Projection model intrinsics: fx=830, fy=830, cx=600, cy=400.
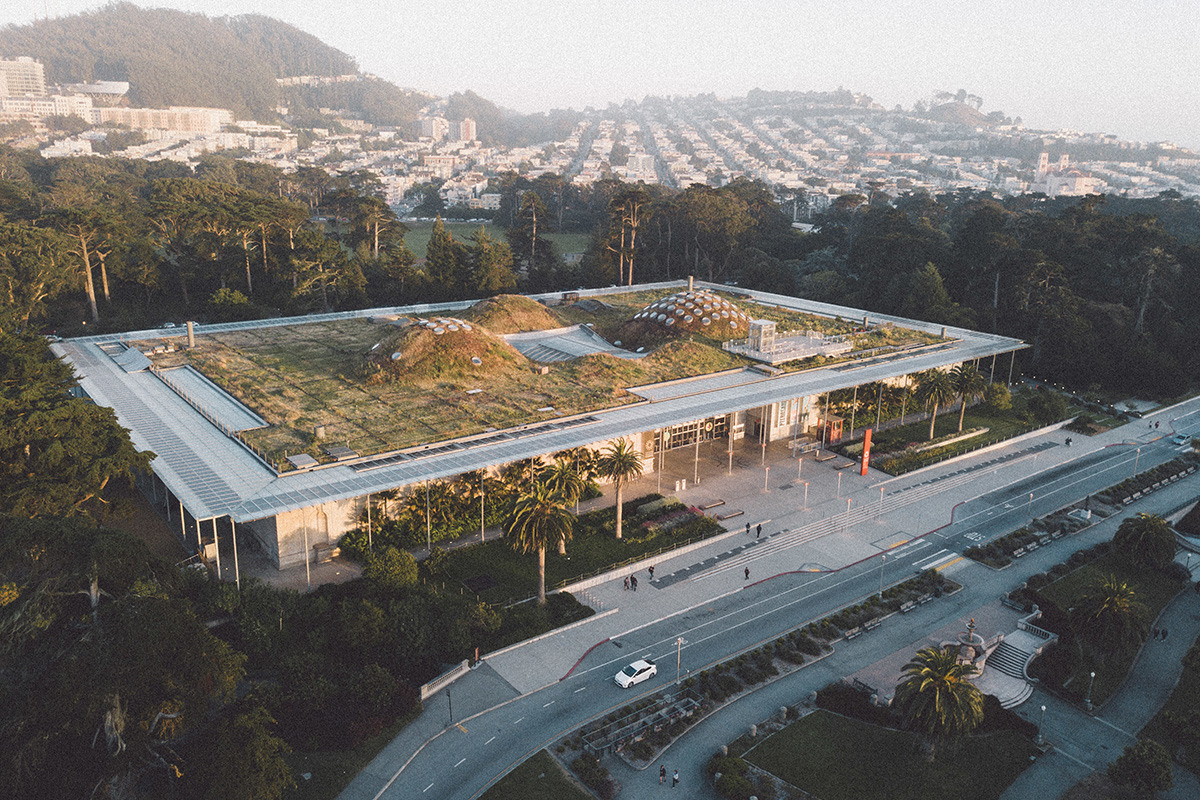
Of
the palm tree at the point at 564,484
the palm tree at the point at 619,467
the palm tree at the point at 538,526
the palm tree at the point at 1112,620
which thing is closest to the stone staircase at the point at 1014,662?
the palm tree at the point at 1112,620

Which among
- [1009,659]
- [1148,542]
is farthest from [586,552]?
[1148,542]

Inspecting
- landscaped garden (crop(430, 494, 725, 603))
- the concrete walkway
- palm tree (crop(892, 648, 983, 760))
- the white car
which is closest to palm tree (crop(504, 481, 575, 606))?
landscaped garden (crop(430, 494, 725, 603))

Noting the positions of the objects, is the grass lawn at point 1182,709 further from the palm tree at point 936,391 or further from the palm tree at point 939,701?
the palm tree at point 936,391

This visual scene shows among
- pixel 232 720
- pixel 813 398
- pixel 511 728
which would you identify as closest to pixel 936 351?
pixel 813 398

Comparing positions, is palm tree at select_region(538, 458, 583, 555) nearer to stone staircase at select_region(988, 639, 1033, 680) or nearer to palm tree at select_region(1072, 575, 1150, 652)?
stone staircase at select_region(988, 639, 1033, 680)

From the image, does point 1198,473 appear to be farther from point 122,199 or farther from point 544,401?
point 122,199

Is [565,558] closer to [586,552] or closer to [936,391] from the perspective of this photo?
[586,552]

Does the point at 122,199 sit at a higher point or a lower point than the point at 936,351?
higher
